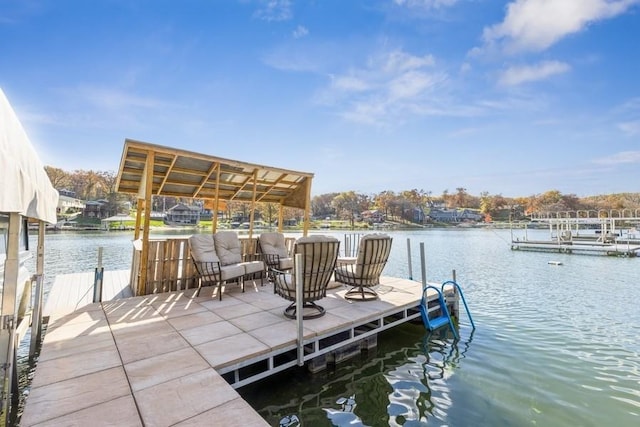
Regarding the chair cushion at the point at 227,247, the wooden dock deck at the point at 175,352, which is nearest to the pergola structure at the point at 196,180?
the chair cushion at the point at 227,247

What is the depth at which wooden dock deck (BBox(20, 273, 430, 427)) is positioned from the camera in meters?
2.11

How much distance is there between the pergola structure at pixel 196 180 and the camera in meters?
5.33

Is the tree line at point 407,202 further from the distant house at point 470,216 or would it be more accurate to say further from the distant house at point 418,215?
the distant house at point 470,216

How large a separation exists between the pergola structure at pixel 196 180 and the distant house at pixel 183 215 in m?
50.8

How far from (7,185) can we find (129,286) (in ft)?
18.8

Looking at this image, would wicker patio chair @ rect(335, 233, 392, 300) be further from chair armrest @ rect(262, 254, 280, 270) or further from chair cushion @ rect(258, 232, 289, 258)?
chair cushion @ rect(258, 232, 289, 258)

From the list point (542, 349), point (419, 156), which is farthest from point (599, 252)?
point (542, 349)

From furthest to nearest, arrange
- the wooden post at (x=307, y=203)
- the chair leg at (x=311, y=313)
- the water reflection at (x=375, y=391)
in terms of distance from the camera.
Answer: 1. the wooden post at (x=307, y=203)
2. the chair leg at (x=311, y=313)
3. the water reflection at (x=375, y=391)

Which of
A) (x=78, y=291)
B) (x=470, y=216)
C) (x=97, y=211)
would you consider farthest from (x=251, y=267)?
(x=470, y=216)

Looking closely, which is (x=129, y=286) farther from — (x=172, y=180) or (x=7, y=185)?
(x=7, y=185)

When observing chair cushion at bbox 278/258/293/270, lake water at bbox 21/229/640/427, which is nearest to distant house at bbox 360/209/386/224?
lake water at bbox 21/229/640/427

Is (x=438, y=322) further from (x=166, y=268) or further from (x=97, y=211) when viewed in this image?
(x=97, y=211)

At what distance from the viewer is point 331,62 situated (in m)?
12.1

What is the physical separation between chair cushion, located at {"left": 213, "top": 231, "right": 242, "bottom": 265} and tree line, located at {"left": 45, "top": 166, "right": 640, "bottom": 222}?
42120mm
